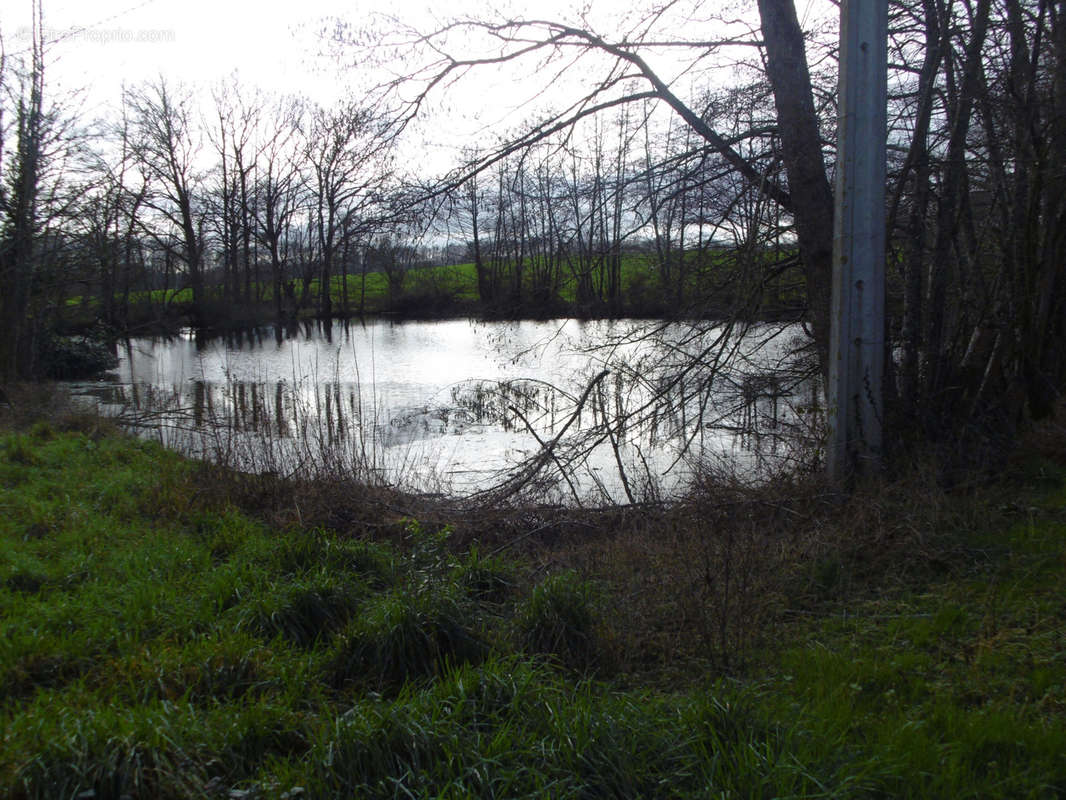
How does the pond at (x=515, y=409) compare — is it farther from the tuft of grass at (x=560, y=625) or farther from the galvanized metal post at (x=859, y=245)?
the tuft of grass at (x=560, y=625)

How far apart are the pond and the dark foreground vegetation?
1655 millimetres

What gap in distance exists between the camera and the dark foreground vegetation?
105 inches

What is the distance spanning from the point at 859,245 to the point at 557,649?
447 cm

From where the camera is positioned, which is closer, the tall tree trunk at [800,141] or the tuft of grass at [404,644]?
the tuft of grass at [404,644]

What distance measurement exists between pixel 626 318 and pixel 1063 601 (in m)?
6.06

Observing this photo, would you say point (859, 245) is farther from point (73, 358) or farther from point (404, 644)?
point (73, 358)

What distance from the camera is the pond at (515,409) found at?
27.6 ft

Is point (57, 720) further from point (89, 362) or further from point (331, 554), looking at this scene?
point (89, 362)

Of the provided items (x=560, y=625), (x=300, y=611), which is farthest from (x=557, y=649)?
(x=300, y=611)

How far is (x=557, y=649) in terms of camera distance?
3928mm

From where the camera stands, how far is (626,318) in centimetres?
948

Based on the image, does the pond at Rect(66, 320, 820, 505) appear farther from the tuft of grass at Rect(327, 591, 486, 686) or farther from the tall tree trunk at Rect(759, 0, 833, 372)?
the tuft of grass at Rect(327, 591, 486, 686)

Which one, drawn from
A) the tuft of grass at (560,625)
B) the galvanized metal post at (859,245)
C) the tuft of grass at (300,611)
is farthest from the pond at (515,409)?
the tuft of grass at (300,611)

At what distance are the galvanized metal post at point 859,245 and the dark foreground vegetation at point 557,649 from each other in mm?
547
